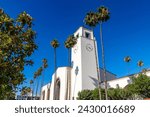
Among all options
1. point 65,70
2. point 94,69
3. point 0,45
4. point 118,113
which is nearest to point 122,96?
point 94,69

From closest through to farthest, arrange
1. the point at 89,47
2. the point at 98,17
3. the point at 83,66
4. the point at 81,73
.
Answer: the point at 98,17 → the point at 81,73 → the point at 83,66 → the point at 89,47

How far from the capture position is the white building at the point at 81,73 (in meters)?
54.3

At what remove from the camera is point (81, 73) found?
179 feet

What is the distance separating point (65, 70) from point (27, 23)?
153 ft

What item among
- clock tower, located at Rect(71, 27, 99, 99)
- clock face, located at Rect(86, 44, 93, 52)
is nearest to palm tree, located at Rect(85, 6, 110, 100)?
clock tower, located at Rect(71, 27, 99, 99)

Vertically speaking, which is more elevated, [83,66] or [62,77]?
[83,66]

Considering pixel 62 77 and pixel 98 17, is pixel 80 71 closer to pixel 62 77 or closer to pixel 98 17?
pixel 62 77

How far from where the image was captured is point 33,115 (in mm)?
5902

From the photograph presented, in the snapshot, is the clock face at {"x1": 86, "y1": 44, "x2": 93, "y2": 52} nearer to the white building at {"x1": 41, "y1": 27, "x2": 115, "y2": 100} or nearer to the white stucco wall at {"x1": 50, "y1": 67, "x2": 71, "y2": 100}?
the white building at {"x1": 41, "y1": 27, "x2": 115, "y2": 100}

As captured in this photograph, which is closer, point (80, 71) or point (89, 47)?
point (80, 71)

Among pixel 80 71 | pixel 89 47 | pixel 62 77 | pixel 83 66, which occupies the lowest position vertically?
pixel 62 77

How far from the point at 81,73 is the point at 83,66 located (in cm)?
239

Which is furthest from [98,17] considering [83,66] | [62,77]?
[62,77]

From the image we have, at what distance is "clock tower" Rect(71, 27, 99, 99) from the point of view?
54594 millimetres
